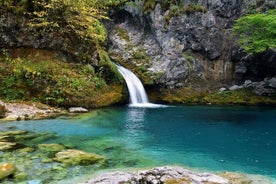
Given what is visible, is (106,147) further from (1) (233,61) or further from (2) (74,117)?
(1) (233,61)

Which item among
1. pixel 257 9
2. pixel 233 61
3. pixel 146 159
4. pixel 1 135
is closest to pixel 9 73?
pixel 1 135

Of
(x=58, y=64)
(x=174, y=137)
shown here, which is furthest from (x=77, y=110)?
(x=174, y=137)

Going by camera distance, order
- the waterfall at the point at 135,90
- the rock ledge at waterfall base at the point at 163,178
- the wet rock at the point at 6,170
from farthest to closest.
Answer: the waterfall at the point at 135,90, the wet rock at the point at 6,170, the rock ledge at waterfall base at the point at 163,178

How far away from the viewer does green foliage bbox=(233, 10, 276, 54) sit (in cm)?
2558

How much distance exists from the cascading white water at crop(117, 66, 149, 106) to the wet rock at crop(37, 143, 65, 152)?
15.0 m

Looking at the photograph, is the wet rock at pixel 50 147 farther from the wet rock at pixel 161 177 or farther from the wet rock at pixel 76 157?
the wet rock at pixel 161 177

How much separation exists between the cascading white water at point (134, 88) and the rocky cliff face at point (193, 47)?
5.58 ft

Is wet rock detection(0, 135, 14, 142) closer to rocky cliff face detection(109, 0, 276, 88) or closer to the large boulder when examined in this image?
the large boulder

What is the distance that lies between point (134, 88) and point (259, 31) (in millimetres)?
11204

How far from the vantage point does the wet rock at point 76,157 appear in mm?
11977

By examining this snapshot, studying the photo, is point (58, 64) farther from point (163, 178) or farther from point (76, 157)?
point (163, 178)

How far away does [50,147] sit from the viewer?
45.5 ft

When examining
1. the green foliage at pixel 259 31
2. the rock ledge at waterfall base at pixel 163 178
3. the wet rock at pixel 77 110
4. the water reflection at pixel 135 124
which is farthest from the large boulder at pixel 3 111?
the green foliage at pixel 259 31

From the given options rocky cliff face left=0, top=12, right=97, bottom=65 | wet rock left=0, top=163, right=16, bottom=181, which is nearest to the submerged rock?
wet rock left=0, top=163, right=16, bottom=181
